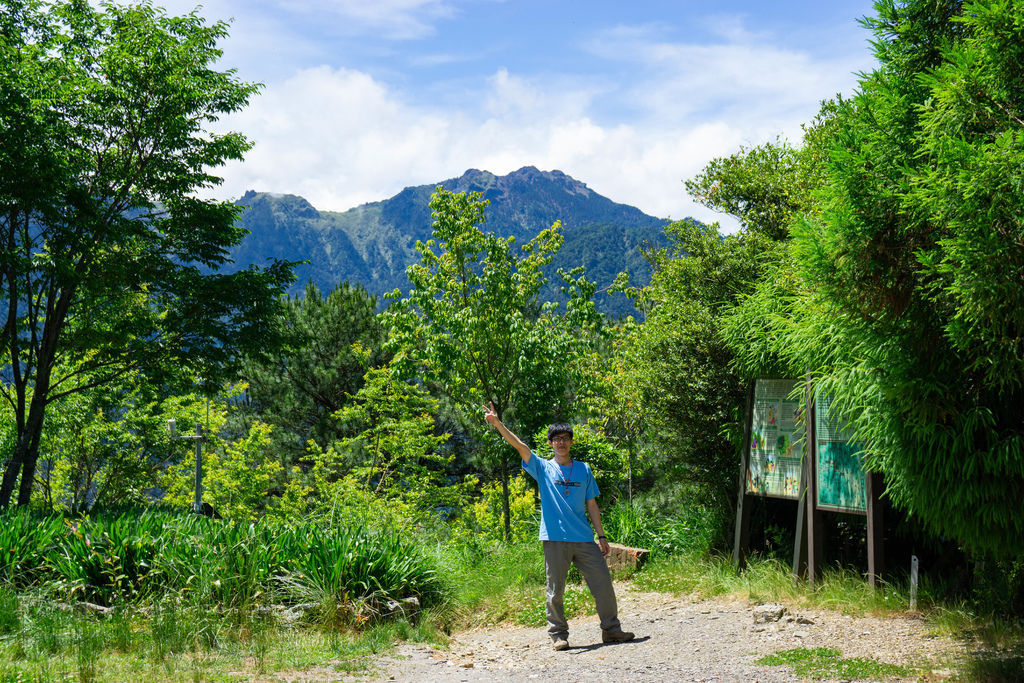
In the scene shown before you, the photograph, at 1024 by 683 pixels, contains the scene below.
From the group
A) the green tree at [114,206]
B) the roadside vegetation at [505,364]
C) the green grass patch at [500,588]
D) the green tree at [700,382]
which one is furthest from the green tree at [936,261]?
the green tree at [114,206]

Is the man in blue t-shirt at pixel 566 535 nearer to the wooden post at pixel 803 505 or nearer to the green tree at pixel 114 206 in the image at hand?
→ the wooden post at pixel 803 505

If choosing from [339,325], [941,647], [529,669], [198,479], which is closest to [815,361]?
[941,647]

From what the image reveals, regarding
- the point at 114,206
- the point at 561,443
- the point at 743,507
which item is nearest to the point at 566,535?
the point at 561,443

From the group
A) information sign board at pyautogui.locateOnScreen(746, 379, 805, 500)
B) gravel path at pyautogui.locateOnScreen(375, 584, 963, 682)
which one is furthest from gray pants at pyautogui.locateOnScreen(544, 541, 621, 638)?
information sign board at pyautogui.locateOnScreen(746, 379, 805, 500)

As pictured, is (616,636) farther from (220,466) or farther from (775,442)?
(220,466)

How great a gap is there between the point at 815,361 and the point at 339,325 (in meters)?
22.3

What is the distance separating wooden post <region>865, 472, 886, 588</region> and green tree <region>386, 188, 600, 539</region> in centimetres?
652

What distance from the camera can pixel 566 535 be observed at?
6.07 m

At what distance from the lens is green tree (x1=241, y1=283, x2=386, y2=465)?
1042 inches

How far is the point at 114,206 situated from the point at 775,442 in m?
13.7

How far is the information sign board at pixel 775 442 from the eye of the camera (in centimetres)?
804

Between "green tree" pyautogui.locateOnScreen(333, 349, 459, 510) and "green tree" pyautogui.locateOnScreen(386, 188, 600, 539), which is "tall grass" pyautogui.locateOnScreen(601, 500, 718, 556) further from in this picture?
"green tree" pyautogui.locateOnScreen(333, 349, 459, 510)

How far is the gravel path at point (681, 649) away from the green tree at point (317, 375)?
20193mm

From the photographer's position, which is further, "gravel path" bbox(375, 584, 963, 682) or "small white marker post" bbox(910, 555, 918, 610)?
"small white marker post" bbox(910, 555, 918, 610)
